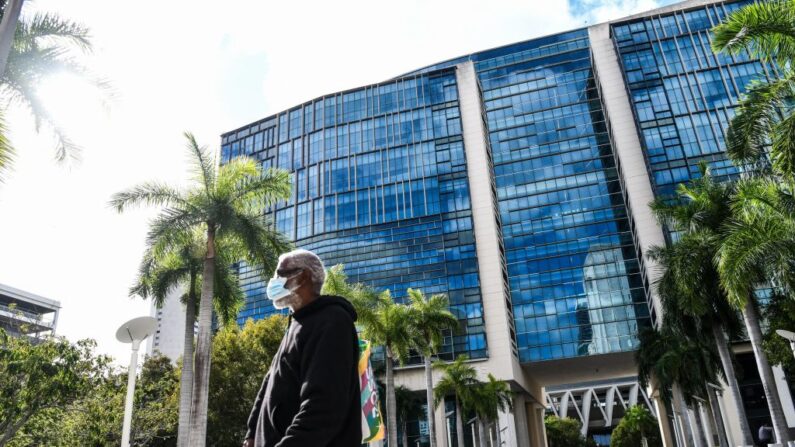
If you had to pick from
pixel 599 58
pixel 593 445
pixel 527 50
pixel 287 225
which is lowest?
pixel 593 445

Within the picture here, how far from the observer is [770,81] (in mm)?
12602

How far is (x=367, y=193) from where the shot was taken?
59.4 meters

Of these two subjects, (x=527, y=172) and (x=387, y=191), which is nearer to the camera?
(x=527, y=172)

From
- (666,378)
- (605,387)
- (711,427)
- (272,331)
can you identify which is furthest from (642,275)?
(605,387)

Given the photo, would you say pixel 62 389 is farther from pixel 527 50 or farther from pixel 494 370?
pixel 527 50

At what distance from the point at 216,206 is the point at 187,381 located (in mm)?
6213

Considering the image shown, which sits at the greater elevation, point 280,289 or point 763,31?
point 763,31

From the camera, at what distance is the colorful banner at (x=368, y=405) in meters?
2.50

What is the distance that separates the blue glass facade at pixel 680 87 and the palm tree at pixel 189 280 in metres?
41.4

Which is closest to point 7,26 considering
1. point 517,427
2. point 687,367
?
point 687,367

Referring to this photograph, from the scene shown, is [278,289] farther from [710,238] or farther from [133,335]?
[710,238]

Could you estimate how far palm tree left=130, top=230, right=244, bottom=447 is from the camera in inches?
773

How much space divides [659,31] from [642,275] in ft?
84.2

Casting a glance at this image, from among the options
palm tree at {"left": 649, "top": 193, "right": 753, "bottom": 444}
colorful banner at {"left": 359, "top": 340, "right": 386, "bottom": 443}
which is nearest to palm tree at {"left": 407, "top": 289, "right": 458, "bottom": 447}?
palm tree at {"left": 649, "top": 193, "right": 753, "bottom": 444}
